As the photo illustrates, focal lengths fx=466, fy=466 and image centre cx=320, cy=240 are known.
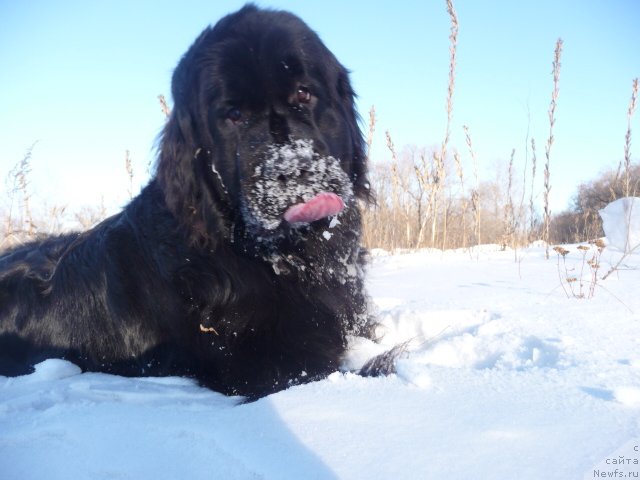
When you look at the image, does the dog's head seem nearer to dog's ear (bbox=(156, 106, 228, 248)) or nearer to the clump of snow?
dog's ear (bbox=(156, 106, 228, 248))

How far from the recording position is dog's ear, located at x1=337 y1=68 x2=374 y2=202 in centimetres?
254

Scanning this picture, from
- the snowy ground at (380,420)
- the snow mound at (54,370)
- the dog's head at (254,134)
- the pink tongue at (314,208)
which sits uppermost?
the dog's head at (254,134)

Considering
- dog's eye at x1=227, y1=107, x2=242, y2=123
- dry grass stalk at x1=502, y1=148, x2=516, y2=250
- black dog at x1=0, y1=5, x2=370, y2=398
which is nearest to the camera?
black dog at x1=0, y1=5, x2=370, y2=398

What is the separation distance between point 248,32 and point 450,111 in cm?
432

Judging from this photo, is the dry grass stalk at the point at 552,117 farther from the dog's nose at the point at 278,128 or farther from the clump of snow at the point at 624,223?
the dog's nose at the point at 278,128

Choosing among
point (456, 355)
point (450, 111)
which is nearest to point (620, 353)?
point (456, 355)

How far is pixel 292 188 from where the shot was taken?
5.91 feet

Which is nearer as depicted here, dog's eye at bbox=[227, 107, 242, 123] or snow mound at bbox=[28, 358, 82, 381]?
snow mound at bbox=[28, 358, 82, 381]

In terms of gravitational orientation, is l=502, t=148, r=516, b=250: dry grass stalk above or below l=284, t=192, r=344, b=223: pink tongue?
above

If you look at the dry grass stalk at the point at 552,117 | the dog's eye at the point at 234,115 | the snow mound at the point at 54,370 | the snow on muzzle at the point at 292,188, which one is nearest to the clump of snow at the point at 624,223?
the dry grass stalk at the point at 552,117

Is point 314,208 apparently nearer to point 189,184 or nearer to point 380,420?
point 189,184

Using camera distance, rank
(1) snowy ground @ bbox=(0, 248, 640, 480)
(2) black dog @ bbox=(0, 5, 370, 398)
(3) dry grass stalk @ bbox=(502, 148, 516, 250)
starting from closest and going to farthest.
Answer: (1) snowy ground @ bbox=(0, 248, 640, 480)
(2) black dog @ bbox=(0, 5, 370, 398)
(3) dry grass stalk @ bbox=(502, 148, 516, 250)

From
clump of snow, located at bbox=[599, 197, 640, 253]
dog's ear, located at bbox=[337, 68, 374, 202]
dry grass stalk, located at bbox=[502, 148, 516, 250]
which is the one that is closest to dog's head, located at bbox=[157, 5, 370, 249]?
dog's ear, located at bbox=[337, 68, 374, 202]

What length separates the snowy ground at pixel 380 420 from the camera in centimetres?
91
